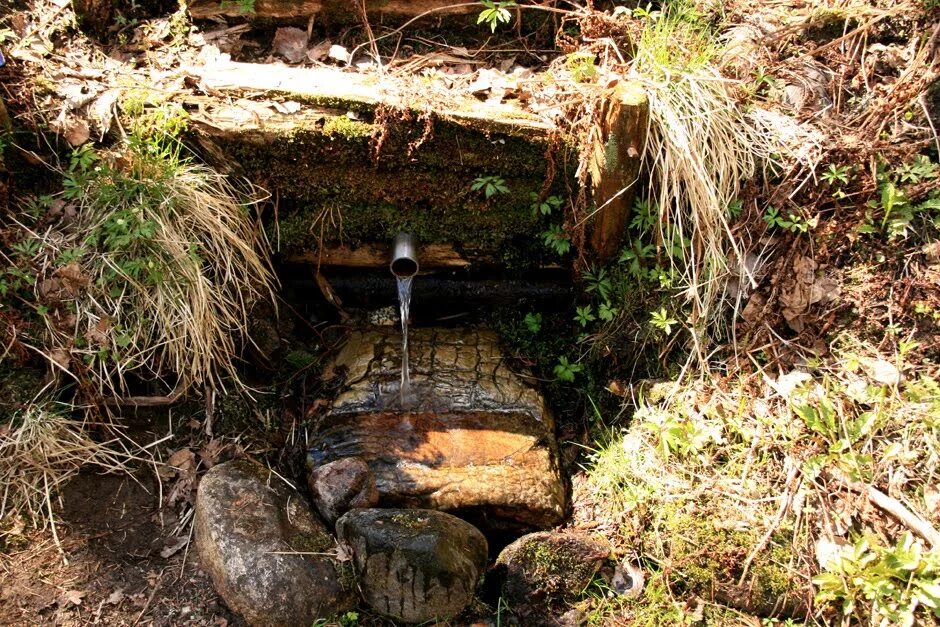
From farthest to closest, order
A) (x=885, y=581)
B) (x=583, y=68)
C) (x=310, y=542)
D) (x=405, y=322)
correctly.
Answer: (x=405, y=322), (x=583, y=68), (x=310, y=542), (x=885, y=581)

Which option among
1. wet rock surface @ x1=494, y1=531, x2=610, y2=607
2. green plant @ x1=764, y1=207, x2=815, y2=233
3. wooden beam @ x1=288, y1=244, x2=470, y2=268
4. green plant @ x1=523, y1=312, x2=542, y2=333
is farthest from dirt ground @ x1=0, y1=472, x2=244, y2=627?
green plant @ x1=764, y1=207, x2=815, y2=233

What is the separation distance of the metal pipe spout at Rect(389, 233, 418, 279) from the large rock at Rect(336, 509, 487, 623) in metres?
1.24

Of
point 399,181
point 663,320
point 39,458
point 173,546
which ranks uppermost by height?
point 399,181

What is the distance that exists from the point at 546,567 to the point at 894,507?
4.88ft

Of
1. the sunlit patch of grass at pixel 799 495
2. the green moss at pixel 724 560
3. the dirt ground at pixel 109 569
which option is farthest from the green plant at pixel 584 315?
the dirt ground at pixel 109 569

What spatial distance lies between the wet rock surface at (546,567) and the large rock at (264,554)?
71cm

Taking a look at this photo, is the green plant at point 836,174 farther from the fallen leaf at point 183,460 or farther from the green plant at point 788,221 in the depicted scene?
the fallen leaf at point 183,460

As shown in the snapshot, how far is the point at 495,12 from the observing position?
11.4 feet

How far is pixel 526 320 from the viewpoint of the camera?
3865mm

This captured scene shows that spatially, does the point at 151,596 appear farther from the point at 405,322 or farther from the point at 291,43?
the point at 291,43

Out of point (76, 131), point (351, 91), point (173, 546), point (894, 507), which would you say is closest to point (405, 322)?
point (351, 91)

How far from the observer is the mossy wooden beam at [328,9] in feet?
12.2

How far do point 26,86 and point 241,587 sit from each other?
2496 mm

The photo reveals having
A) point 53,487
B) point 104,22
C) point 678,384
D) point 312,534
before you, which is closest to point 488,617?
point 312,534
